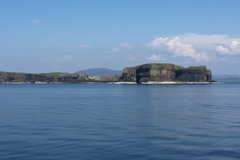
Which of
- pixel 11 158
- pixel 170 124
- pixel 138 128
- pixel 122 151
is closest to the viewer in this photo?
pixel 11 158

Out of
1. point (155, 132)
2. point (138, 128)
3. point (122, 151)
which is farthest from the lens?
point (138, 128)

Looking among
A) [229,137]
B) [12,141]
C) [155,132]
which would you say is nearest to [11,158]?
[12,141]

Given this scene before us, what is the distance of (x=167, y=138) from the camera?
5094 cm

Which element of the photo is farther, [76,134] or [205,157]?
[76,134]

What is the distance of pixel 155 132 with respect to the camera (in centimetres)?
5594

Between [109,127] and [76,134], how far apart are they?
304 inches

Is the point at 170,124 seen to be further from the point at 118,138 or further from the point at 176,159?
the point at 176,159

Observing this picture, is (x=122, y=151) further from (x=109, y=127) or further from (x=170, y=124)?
(x=170, y=124)

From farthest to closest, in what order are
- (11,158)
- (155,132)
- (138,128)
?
(138,128) → (155,132) → (11,158)

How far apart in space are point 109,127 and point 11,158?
22.3 metres

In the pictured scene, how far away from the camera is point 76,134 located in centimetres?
5338

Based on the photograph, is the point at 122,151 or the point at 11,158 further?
the point at 122,151

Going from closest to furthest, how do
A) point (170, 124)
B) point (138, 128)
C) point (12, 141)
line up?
point (12, 141)
point (138, 128)
point (170, 124)

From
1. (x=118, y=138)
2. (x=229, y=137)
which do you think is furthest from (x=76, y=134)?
(x=229, y=137)
